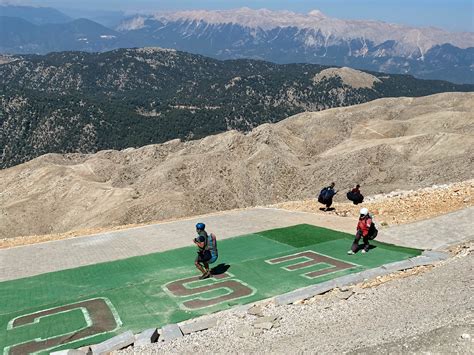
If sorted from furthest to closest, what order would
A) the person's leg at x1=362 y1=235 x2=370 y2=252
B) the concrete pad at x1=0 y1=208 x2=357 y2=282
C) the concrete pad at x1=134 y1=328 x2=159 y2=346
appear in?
1. the concrete pad at x1=0 y1=208 x2=357 y2=282
2. the person's leg at x1=362 y1=235 x2=370 y2=252
3. the concrete pad at x1=134 y1=328 x2=159 y2=346

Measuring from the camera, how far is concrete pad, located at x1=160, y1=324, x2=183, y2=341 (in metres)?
11.7

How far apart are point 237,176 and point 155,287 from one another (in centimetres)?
4164

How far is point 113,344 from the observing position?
11344 millimetres

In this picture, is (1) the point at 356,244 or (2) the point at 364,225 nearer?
(2) the point at 364,225

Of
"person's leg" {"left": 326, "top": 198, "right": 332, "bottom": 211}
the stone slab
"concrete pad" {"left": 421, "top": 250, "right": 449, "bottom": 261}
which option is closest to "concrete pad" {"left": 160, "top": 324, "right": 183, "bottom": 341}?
the stone slab

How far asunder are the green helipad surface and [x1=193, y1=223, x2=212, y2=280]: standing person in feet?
1.10

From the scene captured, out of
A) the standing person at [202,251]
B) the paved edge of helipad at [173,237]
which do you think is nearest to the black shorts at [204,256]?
the standing person at [202,251]

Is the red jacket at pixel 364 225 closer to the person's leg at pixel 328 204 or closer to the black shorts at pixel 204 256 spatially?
the black shorts at pixel 204 256

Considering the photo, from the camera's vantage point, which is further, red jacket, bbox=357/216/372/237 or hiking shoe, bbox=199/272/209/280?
red jacket, bbox=357/216/372/237

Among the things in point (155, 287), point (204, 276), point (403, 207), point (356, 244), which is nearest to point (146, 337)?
point (155, 287)

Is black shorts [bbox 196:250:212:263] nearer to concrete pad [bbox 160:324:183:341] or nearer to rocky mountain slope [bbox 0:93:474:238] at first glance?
concrete pad [bbox 160:324:183:341]

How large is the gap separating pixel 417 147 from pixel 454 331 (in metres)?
50.9

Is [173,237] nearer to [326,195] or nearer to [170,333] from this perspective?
[326,195]

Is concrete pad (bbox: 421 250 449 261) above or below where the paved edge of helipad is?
above
